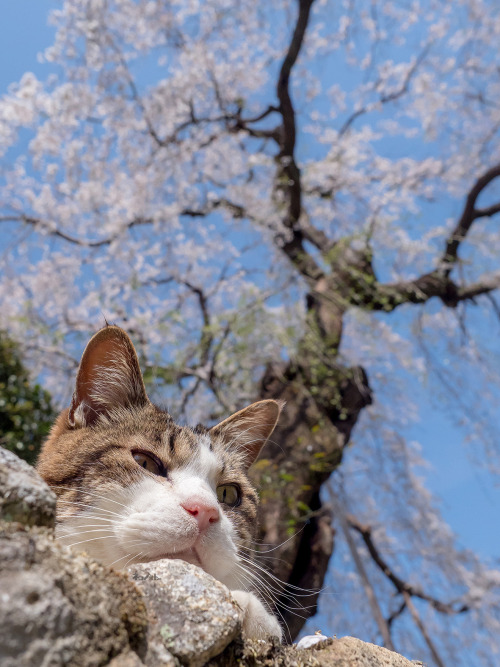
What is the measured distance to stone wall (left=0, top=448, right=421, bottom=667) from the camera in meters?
0.45

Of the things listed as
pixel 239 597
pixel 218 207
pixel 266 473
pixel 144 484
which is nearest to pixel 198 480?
pixel 144 484

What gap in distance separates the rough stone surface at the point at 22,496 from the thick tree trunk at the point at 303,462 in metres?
2.30

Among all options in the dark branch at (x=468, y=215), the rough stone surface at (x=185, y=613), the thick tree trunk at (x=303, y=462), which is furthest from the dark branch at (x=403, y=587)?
the rough stone surface at (x=185, y=613)

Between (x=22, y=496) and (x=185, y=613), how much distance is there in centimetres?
27

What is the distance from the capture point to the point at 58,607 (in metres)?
0.48

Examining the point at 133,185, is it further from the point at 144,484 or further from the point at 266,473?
the point at 144,484

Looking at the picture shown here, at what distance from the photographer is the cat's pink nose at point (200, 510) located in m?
1.04

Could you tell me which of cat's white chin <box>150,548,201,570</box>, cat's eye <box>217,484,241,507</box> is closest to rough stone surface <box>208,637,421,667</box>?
cat's white chin <box>150,548,201,570</box>

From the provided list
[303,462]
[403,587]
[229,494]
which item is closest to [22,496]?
[229,494]

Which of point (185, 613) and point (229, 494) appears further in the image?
point (229, 494)

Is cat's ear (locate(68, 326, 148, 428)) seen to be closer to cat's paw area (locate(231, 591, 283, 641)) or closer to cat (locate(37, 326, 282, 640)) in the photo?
cat (locate(37, 326, 282, 640))

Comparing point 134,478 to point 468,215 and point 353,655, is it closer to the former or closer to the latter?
point 353,655

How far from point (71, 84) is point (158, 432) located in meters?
6.15

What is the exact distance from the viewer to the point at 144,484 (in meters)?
1.09
